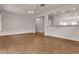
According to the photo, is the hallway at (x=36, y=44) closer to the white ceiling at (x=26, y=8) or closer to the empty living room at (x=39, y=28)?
the empty living room at (x=39, y=28)

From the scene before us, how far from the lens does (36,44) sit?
114cm

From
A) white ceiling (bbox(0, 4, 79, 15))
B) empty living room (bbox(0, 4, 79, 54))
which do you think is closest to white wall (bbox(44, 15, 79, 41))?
empty living room (bbox(0, 4, 79, 54))

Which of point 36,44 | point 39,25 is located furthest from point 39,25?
point 36,44

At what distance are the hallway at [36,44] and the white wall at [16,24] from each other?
74 mm

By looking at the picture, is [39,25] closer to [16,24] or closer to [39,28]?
[39,28]

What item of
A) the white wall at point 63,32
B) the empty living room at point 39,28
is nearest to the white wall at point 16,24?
the empty living room at point 39,28

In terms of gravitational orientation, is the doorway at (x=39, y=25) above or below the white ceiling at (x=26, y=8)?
below

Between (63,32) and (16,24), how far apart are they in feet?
2.07

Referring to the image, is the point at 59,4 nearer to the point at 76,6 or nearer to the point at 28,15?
the point at 76,6

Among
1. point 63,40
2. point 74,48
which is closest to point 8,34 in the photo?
point 63,40

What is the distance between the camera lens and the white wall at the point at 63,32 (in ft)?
3.62

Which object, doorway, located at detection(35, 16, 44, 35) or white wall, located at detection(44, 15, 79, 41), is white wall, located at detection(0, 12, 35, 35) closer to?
doorway, located at detection(35, 16, 44, 35)

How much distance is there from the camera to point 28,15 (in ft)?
3.53
